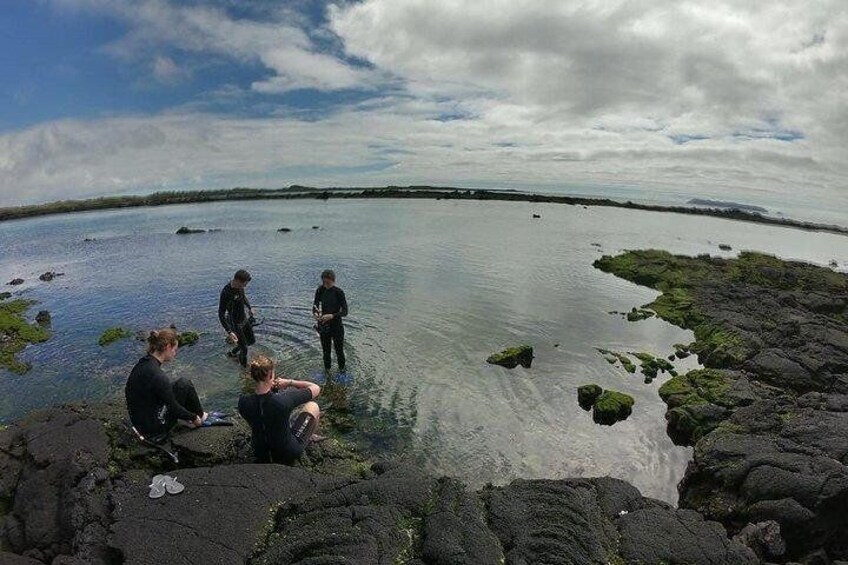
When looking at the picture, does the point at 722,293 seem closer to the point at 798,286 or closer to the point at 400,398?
the point at 798,286

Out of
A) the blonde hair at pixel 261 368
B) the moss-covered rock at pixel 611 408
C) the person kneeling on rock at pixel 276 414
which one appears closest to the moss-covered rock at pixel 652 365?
the moss-covered rock at pixel 611 408

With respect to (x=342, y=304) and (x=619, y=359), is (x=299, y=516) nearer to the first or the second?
(x=342, y=304)

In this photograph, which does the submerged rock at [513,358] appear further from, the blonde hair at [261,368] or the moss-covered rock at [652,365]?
the blonde hair at [261,368]

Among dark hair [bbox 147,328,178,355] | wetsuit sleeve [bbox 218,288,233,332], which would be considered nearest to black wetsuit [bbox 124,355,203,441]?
dark hair [bbox 147,328,178,355]

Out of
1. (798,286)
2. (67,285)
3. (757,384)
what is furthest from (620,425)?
(67,285)

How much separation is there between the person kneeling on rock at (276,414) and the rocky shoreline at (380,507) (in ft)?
1.32

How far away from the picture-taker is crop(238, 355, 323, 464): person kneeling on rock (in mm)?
8648

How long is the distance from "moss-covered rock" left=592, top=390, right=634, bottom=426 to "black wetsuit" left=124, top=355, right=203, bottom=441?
1216cm

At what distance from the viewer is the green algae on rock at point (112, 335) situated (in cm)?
2123

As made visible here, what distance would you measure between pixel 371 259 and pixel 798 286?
37.2 metres

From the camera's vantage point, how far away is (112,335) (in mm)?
21891

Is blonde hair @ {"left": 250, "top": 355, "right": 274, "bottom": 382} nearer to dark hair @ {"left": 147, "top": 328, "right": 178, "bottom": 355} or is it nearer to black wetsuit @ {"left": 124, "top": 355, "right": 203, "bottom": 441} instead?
dark hair @ {"left": 147, "top": 328, "right": 178, "bottom": 355}

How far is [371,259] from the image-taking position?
154 ft

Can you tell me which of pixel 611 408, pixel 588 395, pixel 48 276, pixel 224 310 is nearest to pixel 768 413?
pixel 611 408
